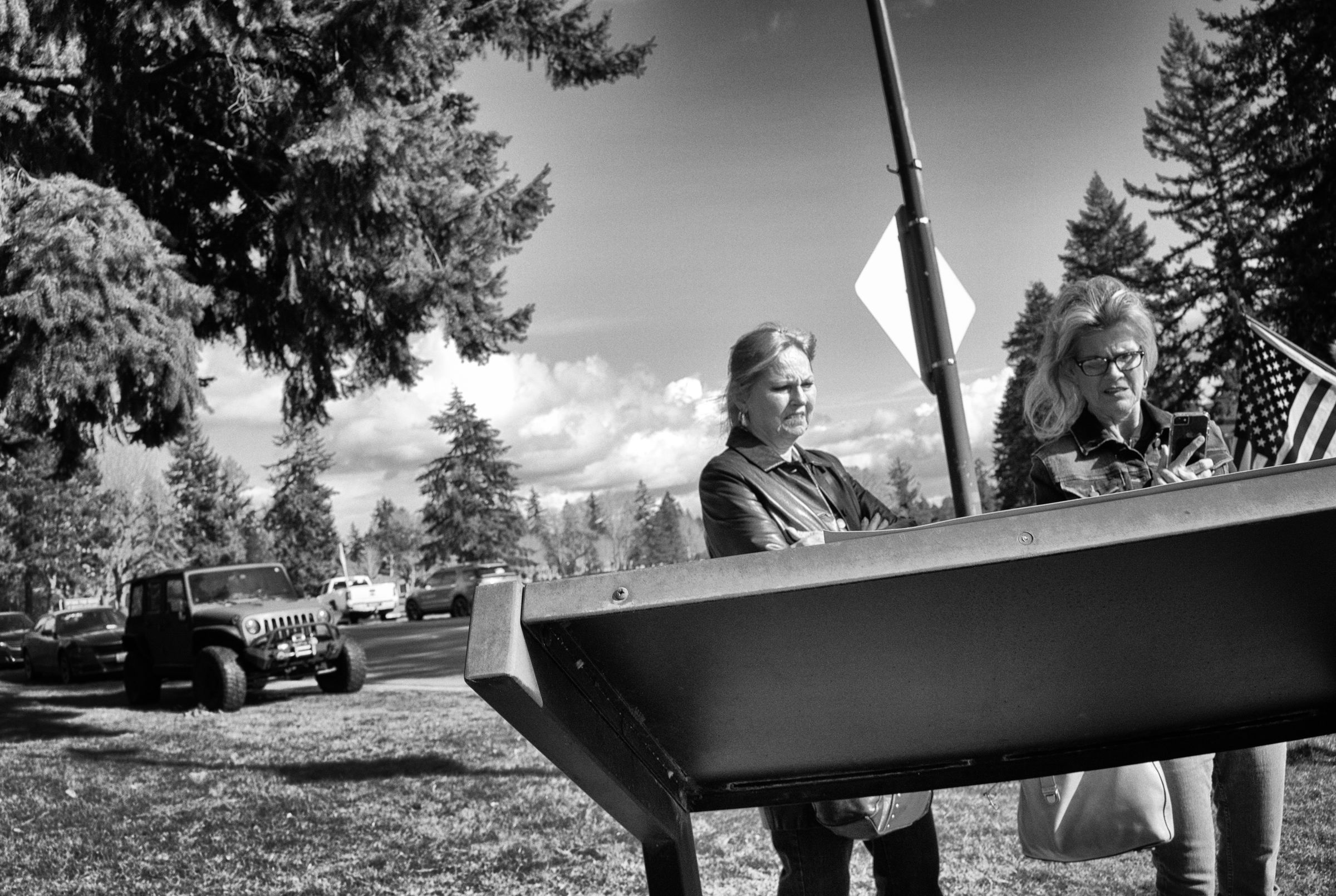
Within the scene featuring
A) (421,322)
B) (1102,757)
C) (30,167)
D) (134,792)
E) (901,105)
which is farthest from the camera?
(421,322)

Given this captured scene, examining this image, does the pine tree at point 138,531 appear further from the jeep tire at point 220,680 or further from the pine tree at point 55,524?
the jeep tire at point 220,680

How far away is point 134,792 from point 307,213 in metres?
4.80

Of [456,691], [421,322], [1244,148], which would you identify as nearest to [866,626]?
[421,322]

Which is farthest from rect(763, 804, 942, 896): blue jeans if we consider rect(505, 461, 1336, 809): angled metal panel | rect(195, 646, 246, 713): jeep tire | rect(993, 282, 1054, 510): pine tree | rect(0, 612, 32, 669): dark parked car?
rect(993, 282, 1054, 510): pine tree

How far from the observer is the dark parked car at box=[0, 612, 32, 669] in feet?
88.4

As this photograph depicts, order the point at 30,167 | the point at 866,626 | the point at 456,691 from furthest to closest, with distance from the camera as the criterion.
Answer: the point at 456,691
the point at 30,167
the point at 866,626

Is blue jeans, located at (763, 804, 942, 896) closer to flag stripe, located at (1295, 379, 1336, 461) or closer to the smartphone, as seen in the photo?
the smartphone

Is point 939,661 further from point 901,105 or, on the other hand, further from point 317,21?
point 317,21

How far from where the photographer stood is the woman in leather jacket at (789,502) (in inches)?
95.7

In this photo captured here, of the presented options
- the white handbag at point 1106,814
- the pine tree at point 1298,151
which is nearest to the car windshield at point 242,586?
the white handbag at point 1106,814

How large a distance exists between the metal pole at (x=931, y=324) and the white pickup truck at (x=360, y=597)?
40006mm

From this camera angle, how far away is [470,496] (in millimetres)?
63688

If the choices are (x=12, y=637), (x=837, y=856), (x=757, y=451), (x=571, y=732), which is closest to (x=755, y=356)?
(x=757, y=451)

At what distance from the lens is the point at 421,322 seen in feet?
35.1
